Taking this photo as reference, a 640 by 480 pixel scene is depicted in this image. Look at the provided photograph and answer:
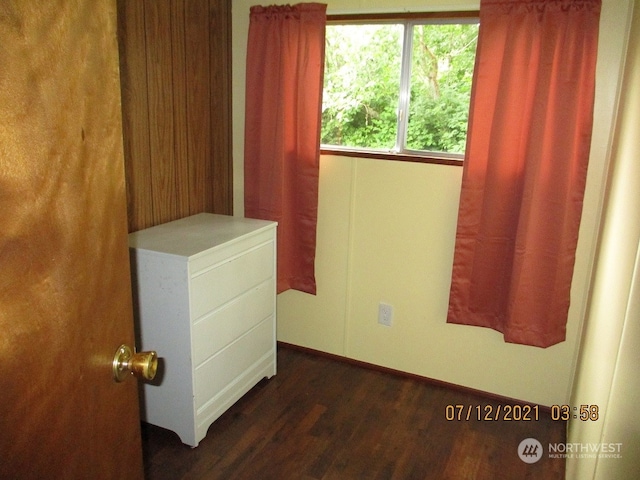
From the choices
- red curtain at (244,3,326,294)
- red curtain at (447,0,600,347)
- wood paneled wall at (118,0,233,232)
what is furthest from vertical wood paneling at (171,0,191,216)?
red curtain at (447,0,600,347)

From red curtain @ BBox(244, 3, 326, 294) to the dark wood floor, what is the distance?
611mm

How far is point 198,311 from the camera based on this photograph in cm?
193

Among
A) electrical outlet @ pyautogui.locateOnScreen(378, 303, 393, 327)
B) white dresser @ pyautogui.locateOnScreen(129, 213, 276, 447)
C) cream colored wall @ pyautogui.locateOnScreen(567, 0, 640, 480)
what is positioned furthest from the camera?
electrical outlet @ pyautogui.locateOnScreen(378, 303, 393, 327)

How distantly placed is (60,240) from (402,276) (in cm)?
201

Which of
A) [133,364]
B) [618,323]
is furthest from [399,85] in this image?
[133,364]

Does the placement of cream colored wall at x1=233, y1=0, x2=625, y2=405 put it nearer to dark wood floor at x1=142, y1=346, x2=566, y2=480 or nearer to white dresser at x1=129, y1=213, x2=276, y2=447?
dark wood floor at x1=142, y1=346, x2=566, y2=480

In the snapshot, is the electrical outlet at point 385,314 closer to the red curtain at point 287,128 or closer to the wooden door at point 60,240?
the red curtain at point 287,128

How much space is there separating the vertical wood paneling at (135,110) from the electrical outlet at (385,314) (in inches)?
49.5

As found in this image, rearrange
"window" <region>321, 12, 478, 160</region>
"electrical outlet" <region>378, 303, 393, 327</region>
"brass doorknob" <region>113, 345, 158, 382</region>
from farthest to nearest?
"electrical outlet" <region>378, 303, 393, 327</region>
"window" <region>321, 12, 478, 160</region>
"brass doorknob" <region>113, 345, 158, 382</region>

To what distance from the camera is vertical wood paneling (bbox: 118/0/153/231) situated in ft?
6.68

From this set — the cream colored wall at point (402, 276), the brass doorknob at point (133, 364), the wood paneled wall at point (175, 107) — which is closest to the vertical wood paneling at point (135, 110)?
the wood paneled wall at point (175, 107)

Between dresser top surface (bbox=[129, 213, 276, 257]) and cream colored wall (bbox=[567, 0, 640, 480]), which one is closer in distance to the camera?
cream colored wall (bbox=[567, 0, 640, 480])

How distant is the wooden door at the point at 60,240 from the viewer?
589mm

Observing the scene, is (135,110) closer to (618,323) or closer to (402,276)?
(402,276)
